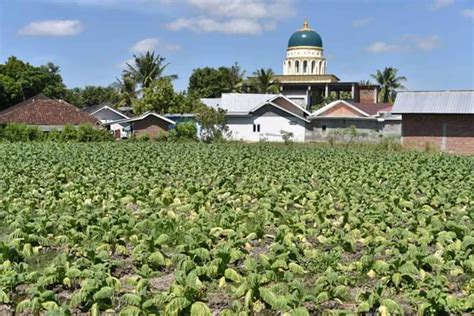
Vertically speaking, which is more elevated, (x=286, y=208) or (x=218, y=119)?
(x=218, y=119)

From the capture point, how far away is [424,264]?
6395mm

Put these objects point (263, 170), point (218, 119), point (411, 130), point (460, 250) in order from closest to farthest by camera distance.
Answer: point (460, 250)
point (263, 170)
point (411, 130)
point (218, 119)

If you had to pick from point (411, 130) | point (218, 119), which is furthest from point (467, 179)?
point (218, 119)

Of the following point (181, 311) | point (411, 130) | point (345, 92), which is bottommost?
point (181, 311)

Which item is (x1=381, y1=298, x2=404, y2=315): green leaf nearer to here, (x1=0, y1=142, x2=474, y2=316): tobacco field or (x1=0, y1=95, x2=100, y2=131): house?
(x1=0, y1=142, x2=474, y2=316): tobacco field

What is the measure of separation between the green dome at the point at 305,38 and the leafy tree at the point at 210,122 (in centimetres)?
3187

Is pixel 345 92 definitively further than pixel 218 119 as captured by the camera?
Yes

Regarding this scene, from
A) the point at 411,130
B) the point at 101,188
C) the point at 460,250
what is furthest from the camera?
the point at 411,130

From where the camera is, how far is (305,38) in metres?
67.1

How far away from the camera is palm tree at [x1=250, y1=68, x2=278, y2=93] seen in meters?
55.0

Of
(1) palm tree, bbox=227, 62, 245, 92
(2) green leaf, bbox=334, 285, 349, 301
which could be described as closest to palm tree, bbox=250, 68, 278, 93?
(1) palm tree, bbox=227, 62, 245, 92

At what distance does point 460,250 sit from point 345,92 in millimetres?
56434

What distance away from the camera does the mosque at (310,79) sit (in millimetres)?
58688

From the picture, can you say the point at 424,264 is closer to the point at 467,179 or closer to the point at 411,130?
the point at 467,179
